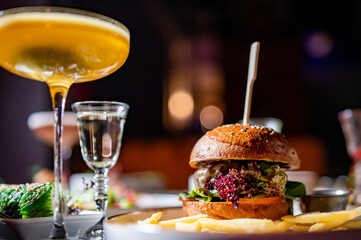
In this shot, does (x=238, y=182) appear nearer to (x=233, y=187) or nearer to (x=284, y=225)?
(x=233, y=187)

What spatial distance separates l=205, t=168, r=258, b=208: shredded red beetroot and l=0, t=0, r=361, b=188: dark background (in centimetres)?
768

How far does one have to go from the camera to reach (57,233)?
112cm

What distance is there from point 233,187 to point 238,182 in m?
0.03

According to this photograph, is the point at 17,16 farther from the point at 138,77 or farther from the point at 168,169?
the point at 138,77

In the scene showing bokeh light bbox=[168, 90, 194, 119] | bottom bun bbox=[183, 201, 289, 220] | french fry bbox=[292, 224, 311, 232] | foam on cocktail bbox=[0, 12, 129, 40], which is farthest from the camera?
bokeh light bbox=[168, 90, 194, 119]

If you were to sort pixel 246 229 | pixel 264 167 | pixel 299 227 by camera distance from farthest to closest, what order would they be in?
pixel 264 167 → pixel 299 227 → pixel 246 229

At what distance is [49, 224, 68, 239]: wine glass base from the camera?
1.12 m

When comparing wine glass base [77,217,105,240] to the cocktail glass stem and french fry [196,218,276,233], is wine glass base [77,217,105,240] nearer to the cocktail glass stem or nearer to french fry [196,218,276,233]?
the cocktail glass stem

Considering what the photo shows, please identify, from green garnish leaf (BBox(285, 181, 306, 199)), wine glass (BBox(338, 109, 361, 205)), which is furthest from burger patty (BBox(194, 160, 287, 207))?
wine glass (BBox(338, 109, 361, 205))

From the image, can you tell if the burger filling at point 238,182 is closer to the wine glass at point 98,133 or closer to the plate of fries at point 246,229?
the plate of fries at point 246,229

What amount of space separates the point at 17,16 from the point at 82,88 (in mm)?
8287

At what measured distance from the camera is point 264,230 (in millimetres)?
964

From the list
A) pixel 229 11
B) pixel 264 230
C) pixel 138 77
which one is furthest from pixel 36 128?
pixel 229 11

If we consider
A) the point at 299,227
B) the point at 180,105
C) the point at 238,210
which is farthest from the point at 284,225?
the point at 180,105
